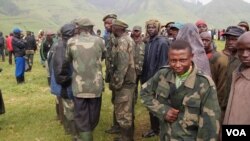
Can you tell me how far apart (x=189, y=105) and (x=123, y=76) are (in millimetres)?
2732

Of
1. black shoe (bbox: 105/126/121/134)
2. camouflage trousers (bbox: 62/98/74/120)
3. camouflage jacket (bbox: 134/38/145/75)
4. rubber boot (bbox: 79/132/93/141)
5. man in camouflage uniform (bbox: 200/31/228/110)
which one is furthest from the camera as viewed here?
black shoe (bbox: 105/126/121/134)

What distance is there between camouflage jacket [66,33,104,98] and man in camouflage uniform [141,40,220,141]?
212cm

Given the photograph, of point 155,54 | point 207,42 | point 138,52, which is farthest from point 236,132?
point 138,52

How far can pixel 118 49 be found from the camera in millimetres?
6168

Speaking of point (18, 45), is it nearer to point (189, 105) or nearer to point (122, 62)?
point (122, 62)

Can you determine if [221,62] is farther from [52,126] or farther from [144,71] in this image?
[52,126]

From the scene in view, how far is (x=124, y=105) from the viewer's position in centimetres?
633

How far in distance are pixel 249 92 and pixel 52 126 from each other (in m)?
5.58

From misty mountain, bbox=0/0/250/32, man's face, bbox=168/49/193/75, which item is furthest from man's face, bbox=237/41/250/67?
misty mountain, bbox=0/0/250/32

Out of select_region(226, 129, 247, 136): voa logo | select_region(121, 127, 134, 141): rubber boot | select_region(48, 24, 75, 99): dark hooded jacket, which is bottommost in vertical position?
select_region(121, 127, 134, 141): rubber boot

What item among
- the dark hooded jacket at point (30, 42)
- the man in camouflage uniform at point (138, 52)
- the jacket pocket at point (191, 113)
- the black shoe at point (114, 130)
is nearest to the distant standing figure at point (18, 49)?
the dark hooded jacket at point (30, 42)

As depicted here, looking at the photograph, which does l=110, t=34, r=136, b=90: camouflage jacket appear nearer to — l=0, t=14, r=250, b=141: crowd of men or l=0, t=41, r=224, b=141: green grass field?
l=0, t=14, r=250, b=141: crowd of men

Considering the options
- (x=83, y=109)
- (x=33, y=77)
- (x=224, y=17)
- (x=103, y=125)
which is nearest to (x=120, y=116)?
(x=83, y=109)

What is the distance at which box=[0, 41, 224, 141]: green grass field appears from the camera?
24.6 ft
